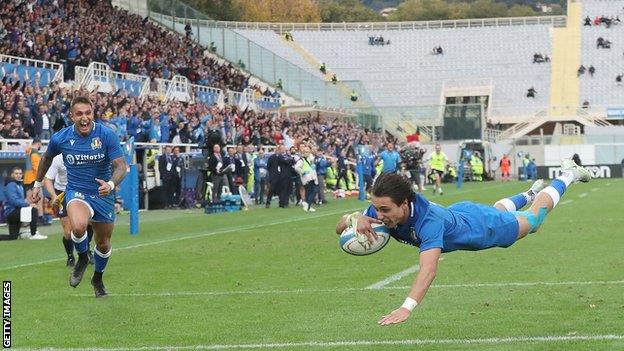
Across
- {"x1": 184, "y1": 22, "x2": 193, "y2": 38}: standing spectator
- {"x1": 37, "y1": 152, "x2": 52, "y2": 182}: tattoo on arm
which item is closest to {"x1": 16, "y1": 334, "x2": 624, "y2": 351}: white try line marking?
{"x1": 37, "y1": 152, "x2": 52, "y2": 182}: tattoo on arm

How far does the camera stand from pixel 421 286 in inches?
297

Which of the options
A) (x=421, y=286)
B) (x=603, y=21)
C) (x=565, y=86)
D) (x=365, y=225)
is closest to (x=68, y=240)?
(x=365, y=225)

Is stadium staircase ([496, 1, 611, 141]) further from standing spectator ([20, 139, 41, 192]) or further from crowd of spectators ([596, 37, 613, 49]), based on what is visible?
standing spectator ([20, 139, 41, 192])

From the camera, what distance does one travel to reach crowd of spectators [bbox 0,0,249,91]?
3919 centimetres

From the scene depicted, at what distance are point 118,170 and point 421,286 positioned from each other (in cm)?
547

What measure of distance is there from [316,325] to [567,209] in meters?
19.4

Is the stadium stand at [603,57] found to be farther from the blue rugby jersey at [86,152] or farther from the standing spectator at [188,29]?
the blue rugby jersey at [86,152]

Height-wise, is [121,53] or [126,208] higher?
[121,53]

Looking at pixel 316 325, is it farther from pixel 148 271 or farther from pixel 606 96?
pixel 606 96

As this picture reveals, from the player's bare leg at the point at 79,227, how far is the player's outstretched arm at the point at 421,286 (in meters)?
5.34

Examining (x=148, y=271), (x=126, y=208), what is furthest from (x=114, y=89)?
(x=148, y=271)

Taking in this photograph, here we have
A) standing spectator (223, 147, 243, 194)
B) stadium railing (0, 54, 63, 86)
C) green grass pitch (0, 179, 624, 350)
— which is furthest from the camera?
stadium railing (0, 54, 63, 86)

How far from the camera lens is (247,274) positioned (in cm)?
1447

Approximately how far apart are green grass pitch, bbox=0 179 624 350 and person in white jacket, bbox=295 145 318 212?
Result: 11.6m
